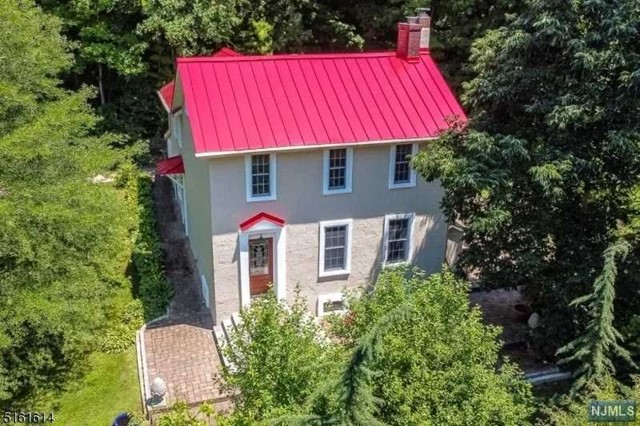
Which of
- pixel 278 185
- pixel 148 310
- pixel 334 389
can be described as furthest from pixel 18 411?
pixel 334 389

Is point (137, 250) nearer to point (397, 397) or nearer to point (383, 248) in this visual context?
point (383, 248)

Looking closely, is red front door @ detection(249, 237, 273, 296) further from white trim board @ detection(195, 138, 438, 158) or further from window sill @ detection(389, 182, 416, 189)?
window sill @ detection(389, 182, 416, 189)

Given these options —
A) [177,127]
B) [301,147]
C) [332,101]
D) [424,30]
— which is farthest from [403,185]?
[177,127]

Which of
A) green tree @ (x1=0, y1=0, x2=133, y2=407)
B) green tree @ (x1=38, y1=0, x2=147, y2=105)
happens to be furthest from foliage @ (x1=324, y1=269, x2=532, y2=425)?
green tree @ (x1=38, y1=0, x2=147, y2=105)

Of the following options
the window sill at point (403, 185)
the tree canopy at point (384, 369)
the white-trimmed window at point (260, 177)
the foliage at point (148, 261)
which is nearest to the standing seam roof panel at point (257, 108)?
the white-trimmed window at point (260, 177)

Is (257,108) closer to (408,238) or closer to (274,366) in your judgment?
(408,238)

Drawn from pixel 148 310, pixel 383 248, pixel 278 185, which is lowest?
pixel 148 310
